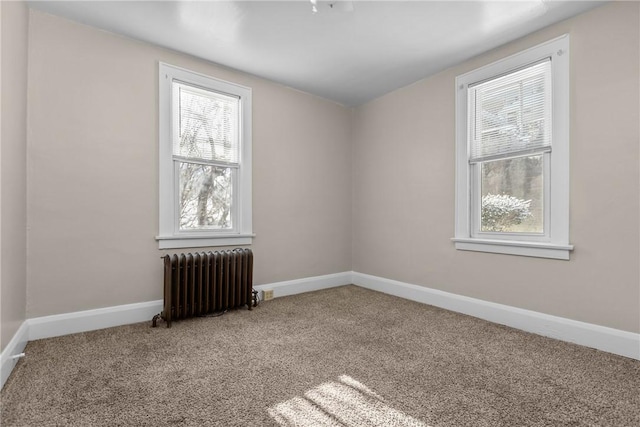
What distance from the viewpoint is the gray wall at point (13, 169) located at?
1.94 m

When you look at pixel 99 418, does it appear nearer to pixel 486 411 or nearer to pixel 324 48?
pixel 486 411

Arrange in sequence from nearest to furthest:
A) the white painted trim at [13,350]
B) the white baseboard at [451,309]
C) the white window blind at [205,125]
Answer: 1. the white painted trim at [13,350]
2. the white baseboard at [451,309]
3. the white window blind at [205,125]

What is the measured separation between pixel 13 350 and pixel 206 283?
55.5 inches

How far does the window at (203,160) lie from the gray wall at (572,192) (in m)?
1.92

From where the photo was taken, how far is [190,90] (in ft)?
11.3

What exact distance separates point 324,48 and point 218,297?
2.71 m

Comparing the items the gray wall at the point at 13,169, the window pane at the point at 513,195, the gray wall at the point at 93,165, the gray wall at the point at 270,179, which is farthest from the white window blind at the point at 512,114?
the gray wall at the point at 13,169

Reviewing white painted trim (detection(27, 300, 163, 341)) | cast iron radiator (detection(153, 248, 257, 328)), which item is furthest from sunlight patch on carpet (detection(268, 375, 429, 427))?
white painted trim (detection(27, 300, 163, 341))

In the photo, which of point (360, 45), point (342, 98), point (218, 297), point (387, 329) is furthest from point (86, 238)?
point (342, 98)

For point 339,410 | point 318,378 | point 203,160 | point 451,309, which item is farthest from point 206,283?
point 451,309

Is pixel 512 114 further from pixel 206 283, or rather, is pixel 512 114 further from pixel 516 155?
pixel 206 283

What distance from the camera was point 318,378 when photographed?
6.65ft

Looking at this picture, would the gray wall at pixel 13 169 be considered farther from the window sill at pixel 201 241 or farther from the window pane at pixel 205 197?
the window pane at pixel 205 197

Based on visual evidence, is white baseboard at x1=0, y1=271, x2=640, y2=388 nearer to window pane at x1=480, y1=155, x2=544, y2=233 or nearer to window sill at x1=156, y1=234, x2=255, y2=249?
window sill at x1=156, y1=234, x2=255, y2=249
